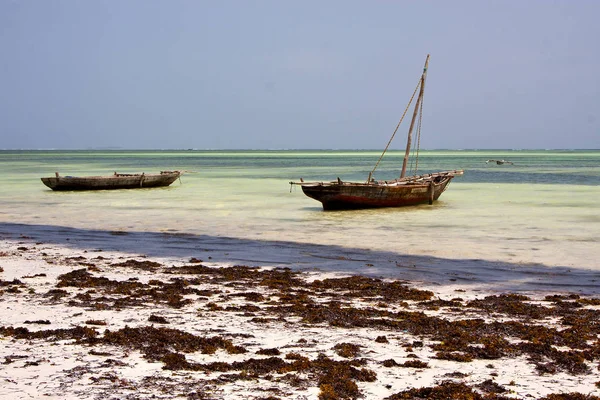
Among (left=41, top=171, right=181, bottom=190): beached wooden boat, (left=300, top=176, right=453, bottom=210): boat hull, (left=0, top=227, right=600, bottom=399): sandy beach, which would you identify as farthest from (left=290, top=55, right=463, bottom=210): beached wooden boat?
(left=41, top=171, right=181, bottom=190): beached wooden boat

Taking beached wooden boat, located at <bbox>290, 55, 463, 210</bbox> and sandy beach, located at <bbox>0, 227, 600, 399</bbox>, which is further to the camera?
beached wooden boat, located at <bbox>290, 55, 463, 210</bbox>

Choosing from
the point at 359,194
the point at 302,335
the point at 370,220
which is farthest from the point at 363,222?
the point at 302,335

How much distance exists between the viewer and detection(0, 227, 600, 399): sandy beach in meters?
5.68

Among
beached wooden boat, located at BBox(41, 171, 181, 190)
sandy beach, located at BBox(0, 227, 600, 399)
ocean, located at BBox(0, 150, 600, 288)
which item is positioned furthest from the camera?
beached wooden boat, located at BBox(41, 171, 181, 190)

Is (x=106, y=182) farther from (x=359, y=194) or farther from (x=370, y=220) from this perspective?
(x=370, y=220)

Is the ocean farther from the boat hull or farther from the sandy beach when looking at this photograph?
the sandy beach

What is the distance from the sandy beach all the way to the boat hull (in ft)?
39.4

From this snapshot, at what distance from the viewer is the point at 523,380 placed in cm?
587

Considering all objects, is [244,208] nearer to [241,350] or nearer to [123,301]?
[123,301]

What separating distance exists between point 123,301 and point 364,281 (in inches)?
147

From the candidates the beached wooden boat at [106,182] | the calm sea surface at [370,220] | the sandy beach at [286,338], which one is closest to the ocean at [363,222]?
the calm sea surface at [370,220]

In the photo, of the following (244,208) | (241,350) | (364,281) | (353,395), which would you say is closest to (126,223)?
(244,208)

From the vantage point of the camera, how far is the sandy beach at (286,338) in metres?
5.68

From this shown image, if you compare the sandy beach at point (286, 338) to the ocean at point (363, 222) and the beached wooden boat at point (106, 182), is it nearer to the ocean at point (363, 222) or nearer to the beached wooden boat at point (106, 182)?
the ocean at point (363, 222)
